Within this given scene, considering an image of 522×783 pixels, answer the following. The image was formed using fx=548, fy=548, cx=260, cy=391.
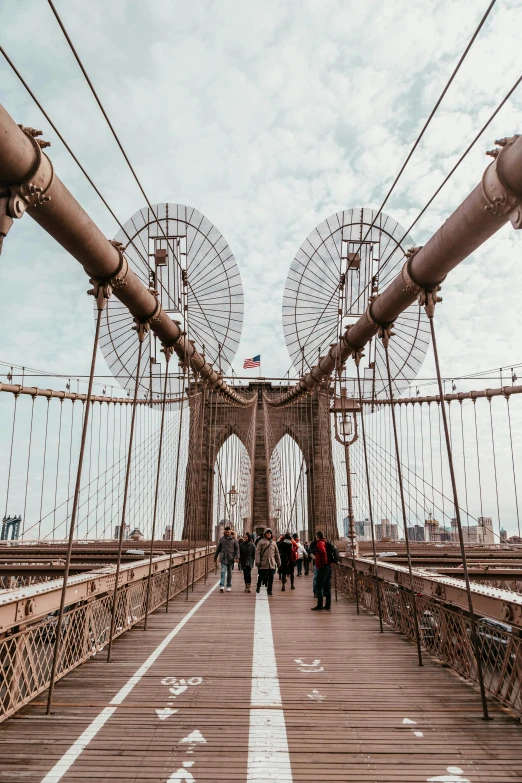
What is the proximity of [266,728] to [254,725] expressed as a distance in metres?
0.11

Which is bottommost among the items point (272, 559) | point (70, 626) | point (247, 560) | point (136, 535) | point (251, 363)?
point (70, 626)

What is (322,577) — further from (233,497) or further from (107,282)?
(233,497)

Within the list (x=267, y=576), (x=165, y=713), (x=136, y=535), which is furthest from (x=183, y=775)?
(x=136, y=535)

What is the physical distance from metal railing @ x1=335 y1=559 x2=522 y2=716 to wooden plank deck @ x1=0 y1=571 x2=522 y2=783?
0.20 meters

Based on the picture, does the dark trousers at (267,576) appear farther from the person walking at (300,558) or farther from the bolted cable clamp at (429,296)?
the bolted cable clamp at (429,296)

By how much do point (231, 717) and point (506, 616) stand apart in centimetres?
229

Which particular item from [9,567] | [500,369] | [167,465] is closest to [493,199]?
[9,567]

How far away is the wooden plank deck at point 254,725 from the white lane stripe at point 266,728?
2 cm

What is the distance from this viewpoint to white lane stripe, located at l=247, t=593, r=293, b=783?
329 cm

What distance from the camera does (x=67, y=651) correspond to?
5.53 meters

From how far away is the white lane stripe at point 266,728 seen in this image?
10.8ft

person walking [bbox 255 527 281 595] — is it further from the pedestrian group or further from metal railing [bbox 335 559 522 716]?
metal railing [bbox 335 559 522 716]

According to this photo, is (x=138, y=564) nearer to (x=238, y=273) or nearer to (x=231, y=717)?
(x=231, y=717)

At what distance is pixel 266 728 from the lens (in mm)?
4000
